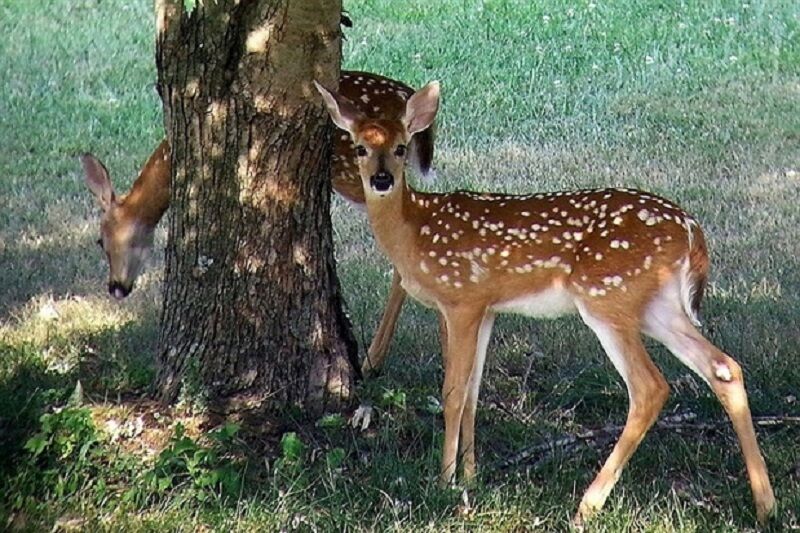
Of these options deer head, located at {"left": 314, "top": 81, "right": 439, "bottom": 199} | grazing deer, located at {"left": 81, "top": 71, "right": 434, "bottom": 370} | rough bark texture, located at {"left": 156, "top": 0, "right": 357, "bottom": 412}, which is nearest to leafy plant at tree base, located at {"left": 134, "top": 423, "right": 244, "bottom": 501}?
rough bark texture, located at {"left": 156, "top": 0, "right": 357, "bottom": 412}

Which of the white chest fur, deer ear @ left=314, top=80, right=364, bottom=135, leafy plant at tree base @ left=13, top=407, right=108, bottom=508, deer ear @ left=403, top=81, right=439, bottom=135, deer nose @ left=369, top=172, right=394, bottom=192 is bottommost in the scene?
leafy plant at tree base @ left=13, top=407, right=108, bottom=508

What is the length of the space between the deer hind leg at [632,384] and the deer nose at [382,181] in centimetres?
79

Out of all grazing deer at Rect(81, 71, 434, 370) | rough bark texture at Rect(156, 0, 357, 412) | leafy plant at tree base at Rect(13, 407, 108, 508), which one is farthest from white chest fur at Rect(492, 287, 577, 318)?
leafy plant at tree base at Rect(13, 407, 108, 508)

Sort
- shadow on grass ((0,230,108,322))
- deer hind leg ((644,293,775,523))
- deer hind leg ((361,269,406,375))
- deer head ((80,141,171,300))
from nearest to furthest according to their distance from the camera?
1. deer hind leg ((644,293,775,523))
2. deer hind leg ((361,269,406,375))
3. deer head ((80,141,171,300))
4. shadow on grass ((0,230,108,322))

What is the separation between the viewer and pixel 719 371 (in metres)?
4.56

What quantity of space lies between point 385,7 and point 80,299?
7.72 metres

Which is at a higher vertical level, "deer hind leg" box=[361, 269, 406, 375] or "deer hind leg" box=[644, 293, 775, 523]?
"deer hind leg" box=[644, 293, 775, 523]

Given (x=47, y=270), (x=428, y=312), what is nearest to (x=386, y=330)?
(x=428, y=312)

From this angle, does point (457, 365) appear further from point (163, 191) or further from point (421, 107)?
point (163, 191)

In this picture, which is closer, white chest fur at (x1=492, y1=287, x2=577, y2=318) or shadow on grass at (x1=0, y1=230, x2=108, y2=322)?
white chest fur at (x1=492, y1=287, x2=577, y2=318)

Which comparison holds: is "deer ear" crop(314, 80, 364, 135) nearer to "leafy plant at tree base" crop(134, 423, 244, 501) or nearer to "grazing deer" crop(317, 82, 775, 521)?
"grazing deer" crop(317, 82, 775, 521)

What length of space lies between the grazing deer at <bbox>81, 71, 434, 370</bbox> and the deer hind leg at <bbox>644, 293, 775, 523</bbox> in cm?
155

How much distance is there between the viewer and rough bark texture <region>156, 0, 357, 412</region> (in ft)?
16.3

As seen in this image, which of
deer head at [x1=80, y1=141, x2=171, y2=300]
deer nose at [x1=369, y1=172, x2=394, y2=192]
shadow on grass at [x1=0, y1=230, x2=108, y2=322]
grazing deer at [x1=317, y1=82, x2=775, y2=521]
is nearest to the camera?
grazing deer at [x1=317, y1=82, x2=775, y2=521]
